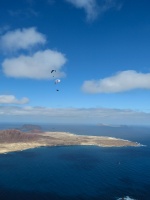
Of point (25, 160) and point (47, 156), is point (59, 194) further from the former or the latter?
point (47, 156)

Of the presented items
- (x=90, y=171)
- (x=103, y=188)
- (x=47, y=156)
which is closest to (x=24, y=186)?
(x=103, y=188)

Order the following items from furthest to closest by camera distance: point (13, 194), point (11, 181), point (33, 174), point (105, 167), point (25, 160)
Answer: point (25, 160) → point (105, 167) → point (33, 174) → point (11, 181) → point (13, 194)

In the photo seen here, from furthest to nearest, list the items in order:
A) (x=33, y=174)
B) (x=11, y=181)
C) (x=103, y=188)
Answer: (x=33, y=174) → (x=11, y=181) → (x=103, y=188)

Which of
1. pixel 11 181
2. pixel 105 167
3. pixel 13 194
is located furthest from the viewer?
pixel 105 167

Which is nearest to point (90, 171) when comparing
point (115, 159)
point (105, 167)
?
point (105, 167)

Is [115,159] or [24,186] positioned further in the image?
[115,159]

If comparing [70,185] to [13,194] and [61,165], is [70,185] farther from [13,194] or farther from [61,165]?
[61,165]
